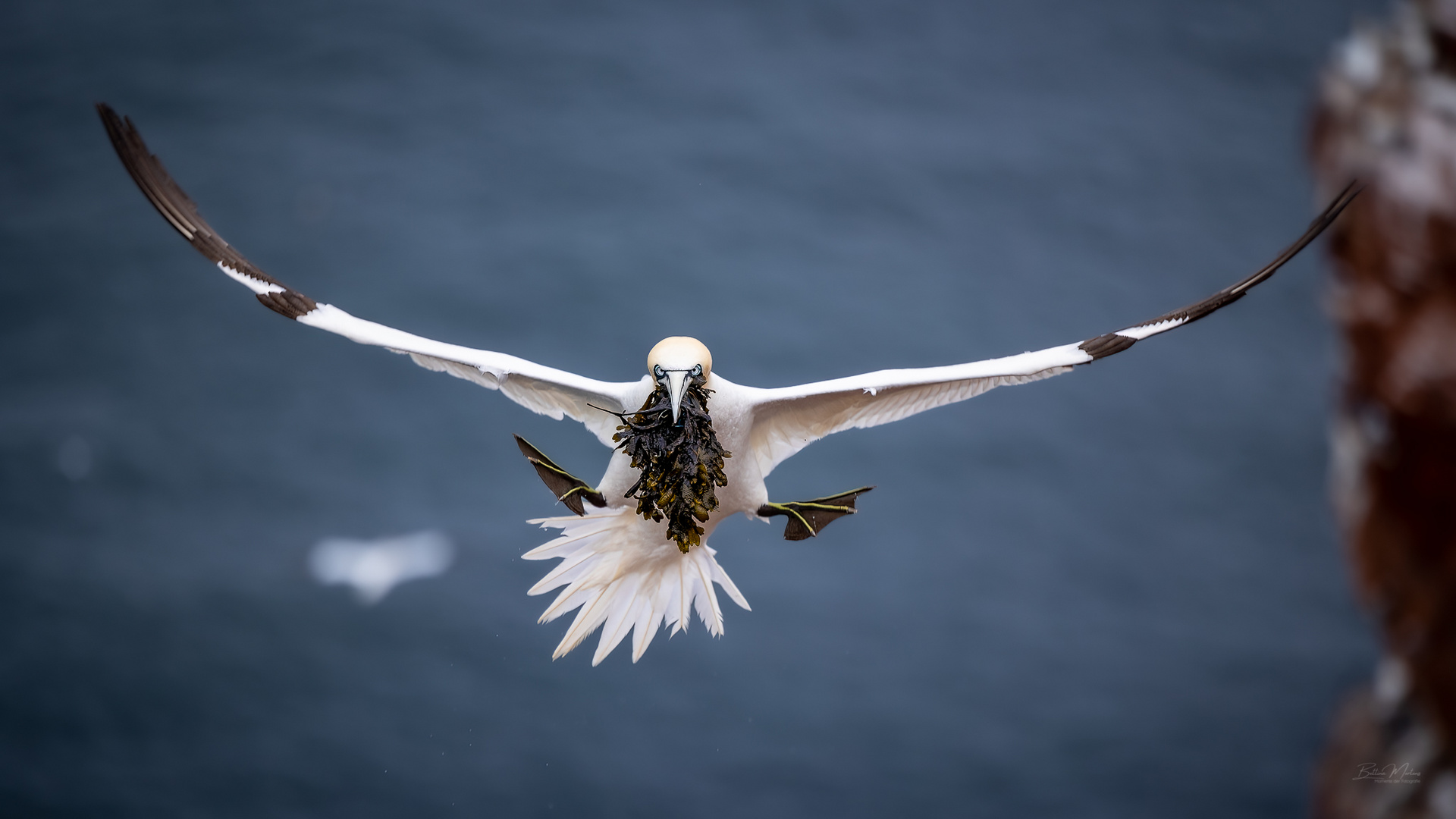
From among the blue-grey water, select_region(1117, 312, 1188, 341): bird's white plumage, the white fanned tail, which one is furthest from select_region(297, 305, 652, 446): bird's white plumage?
the blue-grey water

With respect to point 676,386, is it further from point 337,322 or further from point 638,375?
point 638,375

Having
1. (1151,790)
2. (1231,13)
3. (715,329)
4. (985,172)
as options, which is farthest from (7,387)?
(1231,13)

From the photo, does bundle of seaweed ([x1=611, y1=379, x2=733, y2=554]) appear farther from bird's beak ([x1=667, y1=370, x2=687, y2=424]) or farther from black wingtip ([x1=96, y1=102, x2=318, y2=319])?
black wingtip ([x1=96, y1=102, x2=318, y2=319])

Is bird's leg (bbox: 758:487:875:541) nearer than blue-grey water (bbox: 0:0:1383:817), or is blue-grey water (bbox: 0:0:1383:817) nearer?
bird's leg (bbox: 758:487:875:541)

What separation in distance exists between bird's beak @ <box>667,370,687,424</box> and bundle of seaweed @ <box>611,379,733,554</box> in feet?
0.14

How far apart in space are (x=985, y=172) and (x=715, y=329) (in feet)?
5.99

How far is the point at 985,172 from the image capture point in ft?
23.7

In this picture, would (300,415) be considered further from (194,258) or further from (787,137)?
(787,137)

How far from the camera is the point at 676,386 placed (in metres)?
3.25

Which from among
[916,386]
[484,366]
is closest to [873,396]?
[916,386]

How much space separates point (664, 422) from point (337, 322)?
3.48 feet

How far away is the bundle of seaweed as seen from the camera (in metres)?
3.35

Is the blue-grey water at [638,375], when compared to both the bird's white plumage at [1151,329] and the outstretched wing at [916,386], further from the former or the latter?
the bird's white plumage at [1151,329]

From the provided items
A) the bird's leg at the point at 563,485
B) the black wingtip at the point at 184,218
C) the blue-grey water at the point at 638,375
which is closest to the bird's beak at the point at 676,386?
the bird's leg at the point at 563,485
